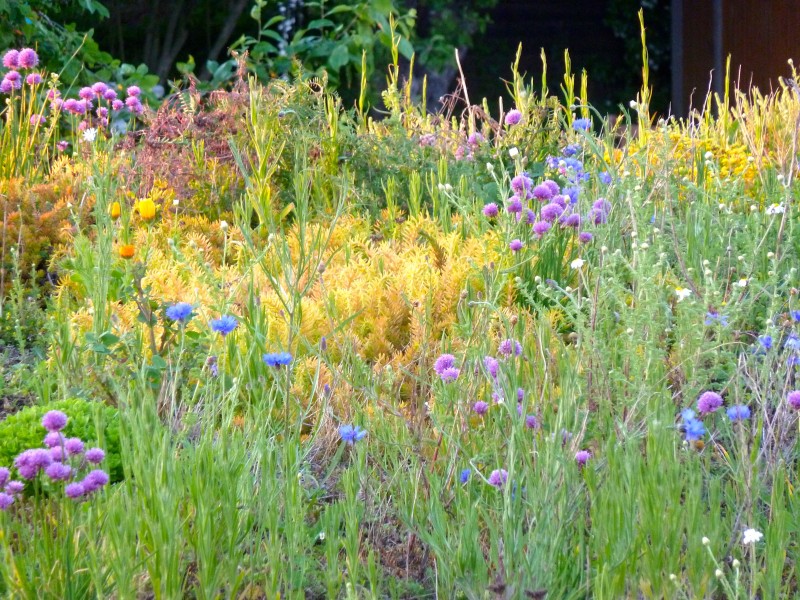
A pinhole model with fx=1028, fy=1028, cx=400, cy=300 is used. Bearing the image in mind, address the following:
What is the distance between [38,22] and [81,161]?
3.04 metres

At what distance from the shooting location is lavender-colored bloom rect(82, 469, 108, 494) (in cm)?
186

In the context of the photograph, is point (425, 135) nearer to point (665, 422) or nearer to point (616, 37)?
point (665, 422)

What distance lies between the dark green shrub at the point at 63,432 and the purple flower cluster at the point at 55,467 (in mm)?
456

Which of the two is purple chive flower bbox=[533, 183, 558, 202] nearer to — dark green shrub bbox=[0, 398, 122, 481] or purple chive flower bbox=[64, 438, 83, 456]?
dark green shrub bbox=[0, 398, 122, 481]

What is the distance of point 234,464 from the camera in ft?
6.64

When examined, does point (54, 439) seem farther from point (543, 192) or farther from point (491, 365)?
point (543, 192)

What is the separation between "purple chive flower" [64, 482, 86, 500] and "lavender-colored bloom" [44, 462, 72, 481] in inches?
1.3

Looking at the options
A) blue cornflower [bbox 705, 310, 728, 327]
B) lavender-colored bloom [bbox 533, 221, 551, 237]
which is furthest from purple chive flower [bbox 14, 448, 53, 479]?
lavender-colored bloom [bbox 533, 221, 551, 237]

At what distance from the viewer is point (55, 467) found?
1.80 metres

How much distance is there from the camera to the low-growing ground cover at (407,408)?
74.4 inches

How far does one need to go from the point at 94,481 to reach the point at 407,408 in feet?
3.93

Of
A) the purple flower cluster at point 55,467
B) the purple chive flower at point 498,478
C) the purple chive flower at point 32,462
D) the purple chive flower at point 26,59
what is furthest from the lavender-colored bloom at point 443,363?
the purple chive flower at point 26,59

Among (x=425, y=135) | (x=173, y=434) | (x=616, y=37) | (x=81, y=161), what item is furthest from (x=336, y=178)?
(x=616, y=37)

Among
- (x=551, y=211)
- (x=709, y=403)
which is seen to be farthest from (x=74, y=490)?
(x=551, y=211)
